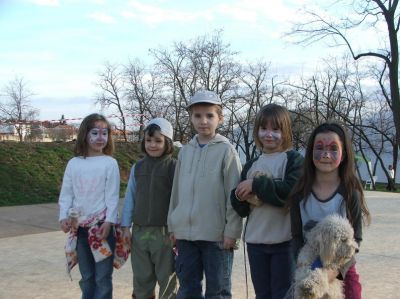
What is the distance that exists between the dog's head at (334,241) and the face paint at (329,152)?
1.15 feet

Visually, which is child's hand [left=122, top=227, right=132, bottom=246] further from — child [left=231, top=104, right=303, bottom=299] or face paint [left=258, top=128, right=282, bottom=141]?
face paint [left=258, top=128, right=282, bottom=141]

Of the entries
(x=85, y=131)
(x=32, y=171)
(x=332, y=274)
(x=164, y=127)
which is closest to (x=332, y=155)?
(x=332, y=274)

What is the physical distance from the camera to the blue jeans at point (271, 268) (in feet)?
9.70

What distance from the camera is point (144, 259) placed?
3619 millimetres

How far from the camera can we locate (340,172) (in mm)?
2709

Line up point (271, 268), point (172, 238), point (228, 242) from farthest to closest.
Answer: point (172, 238) < point (228, 242) < point (271, 268)

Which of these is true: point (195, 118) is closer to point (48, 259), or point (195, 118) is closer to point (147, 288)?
point (147, 288)

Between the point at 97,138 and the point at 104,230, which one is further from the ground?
the point at 97,138

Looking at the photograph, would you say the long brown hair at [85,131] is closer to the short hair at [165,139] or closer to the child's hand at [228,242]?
the short hair at [165,139]

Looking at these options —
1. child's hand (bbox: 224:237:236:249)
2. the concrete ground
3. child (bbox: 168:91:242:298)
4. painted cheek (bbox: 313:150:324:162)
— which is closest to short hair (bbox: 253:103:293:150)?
child (bbox: 168:91:242:298)

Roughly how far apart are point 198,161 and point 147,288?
3.45 ft

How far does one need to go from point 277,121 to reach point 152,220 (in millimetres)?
1199

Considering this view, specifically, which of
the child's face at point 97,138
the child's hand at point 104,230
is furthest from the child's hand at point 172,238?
the child's face at point 97,138

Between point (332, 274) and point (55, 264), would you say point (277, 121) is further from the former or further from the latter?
point (55, 264)
